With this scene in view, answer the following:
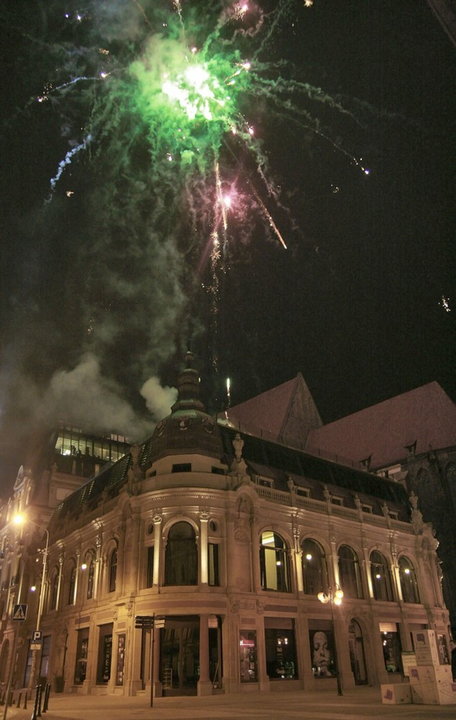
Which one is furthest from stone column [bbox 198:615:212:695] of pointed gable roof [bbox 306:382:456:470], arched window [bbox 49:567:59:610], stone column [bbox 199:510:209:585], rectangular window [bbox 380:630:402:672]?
pointed gable roof [bbox 306:382:456:470]

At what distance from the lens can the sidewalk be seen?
1822 centimetres

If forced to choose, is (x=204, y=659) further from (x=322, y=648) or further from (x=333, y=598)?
(x=322, y=648)

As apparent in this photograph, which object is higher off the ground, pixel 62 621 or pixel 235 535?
pixel 235 535

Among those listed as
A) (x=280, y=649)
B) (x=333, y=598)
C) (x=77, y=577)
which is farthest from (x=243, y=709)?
(x=77, y=577)

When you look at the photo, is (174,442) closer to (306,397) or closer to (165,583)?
(165,583)

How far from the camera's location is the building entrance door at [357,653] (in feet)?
130

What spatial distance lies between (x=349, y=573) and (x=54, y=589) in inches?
998

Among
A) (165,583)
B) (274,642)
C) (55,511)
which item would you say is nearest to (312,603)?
(274,642)

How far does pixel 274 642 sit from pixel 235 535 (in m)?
7.13

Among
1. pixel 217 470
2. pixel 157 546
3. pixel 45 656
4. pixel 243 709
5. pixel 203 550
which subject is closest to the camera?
pixel 243 709

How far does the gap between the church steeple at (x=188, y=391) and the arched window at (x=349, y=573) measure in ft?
51.0

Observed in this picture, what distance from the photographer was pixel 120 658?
34.6 m

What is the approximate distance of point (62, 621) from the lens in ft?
147

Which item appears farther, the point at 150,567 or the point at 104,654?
the point at 104,654
